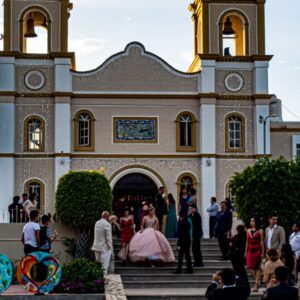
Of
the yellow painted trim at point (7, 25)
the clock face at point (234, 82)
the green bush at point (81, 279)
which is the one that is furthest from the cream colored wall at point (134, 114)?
the green bush at point (81, 279)

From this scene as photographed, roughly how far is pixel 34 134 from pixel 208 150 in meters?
7.04

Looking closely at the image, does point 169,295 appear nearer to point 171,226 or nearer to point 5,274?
point 5,274

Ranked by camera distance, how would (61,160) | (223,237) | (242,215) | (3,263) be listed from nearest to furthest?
(3,263) < (223,237) < (242,215) < (61,160)

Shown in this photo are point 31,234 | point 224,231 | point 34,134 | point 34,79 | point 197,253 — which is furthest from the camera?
point 34,79

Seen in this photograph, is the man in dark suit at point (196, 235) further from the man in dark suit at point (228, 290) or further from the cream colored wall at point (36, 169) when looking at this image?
the cream colored wall at point (36, 169)

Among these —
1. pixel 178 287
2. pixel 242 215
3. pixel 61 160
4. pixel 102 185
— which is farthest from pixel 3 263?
pixel 61 160

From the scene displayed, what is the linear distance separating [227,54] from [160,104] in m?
3.75

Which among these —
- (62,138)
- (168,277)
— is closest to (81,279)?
(168,277)

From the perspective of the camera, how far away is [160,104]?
3584 centimetres

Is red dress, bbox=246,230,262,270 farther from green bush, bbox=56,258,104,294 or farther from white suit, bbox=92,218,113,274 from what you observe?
green bush, bbox=56,258,104,294

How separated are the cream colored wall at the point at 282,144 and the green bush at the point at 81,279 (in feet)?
62.9

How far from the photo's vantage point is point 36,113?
35500 millimetres

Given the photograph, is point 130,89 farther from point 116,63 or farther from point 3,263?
point 3,263

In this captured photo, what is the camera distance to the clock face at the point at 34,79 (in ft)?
117
